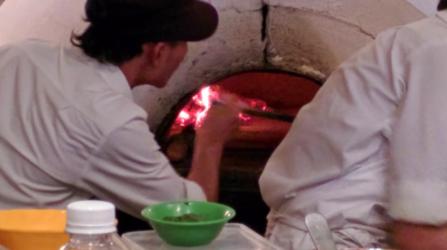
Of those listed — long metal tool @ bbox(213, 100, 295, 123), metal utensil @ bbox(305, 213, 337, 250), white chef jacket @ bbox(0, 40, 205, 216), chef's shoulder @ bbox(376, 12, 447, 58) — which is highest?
chef's shoulder @ bbox(376, 12, 447, 58)

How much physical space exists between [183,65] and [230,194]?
17.2 inches

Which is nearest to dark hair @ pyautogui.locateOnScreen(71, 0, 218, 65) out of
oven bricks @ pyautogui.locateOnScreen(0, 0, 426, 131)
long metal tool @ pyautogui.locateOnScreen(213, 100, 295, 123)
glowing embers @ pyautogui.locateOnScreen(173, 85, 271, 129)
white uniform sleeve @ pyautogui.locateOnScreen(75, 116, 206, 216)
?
white uniform sleeve @ pyautogui.locateOnScreen(75, 116, 206, 216)

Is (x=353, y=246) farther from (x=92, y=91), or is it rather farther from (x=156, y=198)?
(x=92, y=91)

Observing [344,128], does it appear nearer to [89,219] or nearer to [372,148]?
[372,148]

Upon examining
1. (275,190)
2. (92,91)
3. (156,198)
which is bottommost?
(156,198)

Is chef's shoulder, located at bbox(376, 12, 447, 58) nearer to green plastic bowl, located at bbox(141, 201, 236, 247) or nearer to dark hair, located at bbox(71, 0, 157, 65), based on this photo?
green plastic bowl, located at bbox(141, 201, 236, 247)

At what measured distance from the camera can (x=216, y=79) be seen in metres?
2.62

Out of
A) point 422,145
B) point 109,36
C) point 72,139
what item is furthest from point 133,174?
point 422,145

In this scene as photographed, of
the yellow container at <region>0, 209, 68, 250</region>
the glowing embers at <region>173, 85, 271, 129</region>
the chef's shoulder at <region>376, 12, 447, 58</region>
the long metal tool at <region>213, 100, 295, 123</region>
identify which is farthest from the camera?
the glowing embers at <region>173, 85, 271, 129</region>

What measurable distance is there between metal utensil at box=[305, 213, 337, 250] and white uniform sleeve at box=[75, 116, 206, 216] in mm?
597

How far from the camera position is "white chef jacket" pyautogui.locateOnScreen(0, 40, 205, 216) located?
1.61m

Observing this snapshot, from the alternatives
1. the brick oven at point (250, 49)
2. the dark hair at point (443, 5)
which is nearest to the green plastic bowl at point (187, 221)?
the dark hair at point (443, 5)

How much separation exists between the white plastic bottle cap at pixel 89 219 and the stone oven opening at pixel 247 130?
1634 mm

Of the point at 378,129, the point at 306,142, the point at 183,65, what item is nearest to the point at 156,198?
the point at 306,142
